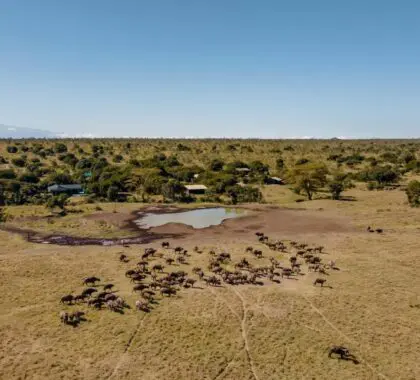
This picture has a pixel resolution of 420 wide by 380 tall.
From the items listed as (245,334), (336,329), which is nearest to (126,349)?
(245,334)

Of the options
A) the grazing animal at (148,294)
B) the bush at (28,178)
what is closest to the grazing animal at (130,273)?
the grazing animal at (148,294)

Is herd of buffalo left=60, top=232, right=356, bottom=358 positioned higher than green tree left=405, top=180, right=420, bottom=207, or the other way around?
green tree left=405, top=180, right=420, bottom=207

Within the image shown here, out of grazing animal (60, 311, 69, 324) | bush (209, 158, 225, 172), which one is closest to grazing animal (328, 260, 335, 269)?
grazing animal (60, 311, 69, 324)

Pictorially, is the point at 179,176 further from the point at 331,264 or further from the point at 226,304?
the point at 226,304

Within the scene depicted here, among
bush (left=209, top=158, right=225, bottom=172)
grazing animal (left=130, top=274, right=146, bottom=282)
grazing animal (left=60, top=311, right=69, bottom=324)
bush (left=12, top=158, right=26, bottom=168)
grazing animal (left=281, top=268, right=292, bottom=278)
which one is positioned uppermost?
bush (left=209, top=158, right=225, bottom=172)

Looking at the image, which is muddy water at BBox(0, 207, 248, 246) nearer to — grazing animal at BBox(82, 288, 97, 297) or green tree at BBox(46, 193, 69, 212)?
green tree at BBox(46, 193, 69, 212)

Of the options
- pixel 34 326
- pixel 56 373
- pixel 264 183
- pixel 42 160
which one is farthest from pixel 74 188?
pixel 56 373
